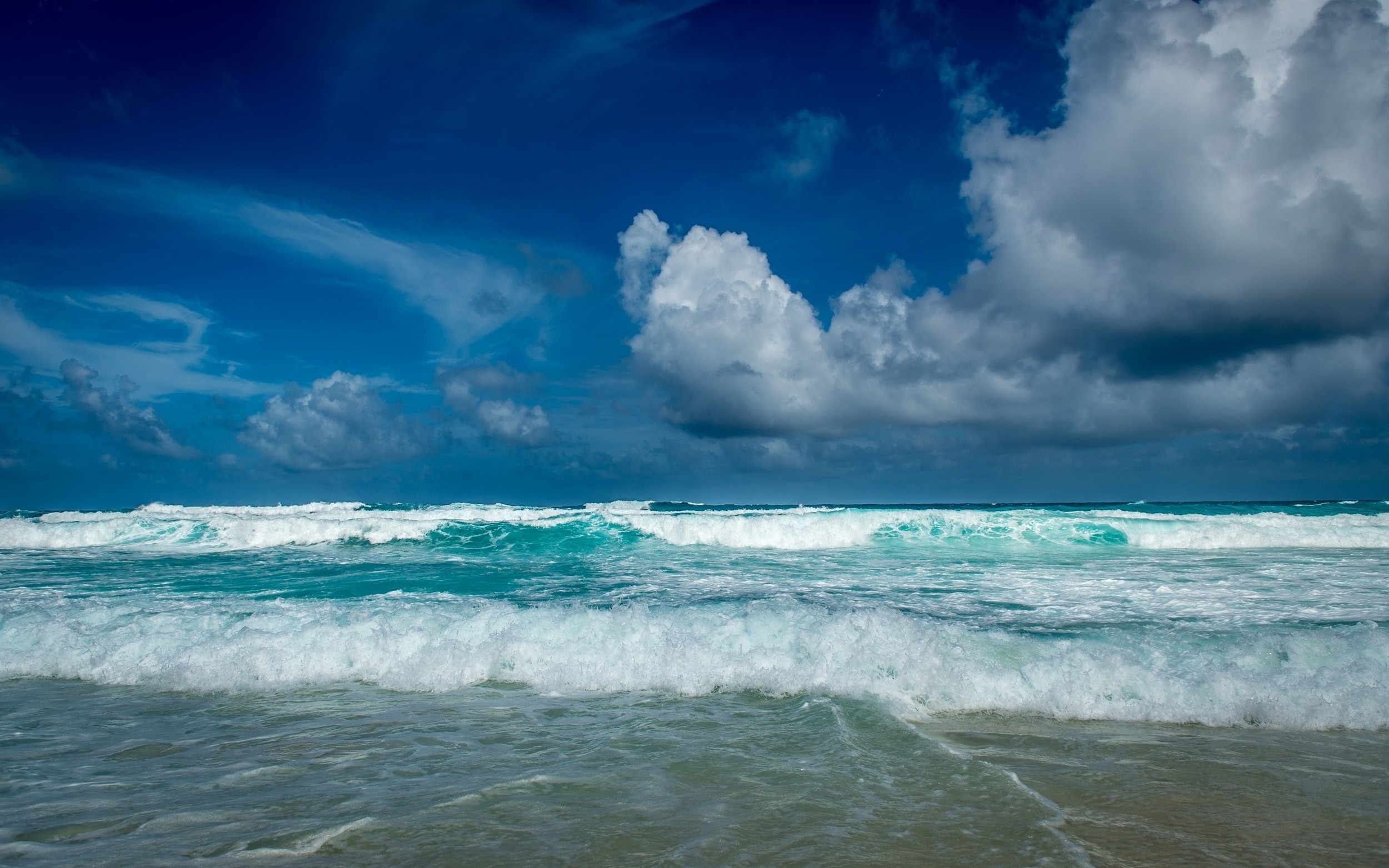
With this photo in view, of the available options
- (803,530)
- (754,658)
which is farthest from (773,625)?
(803,530)

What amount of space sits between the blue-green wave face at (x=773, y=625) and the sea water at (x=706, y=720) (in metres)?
0.05

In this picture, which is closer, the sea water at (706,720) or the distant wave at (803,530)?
the sea water at (706,720)

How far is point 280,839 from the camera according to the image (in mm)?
3871

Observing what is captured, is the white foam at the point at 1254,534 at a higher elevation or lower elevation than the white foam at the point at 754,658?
higher

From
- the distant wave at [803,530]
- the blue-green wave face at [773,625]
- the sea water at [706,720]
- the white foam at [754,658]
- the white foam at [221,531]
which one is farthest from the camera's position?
the white foam at [221,531]

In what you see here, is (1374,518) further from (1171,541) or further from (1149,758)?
(1149,758)

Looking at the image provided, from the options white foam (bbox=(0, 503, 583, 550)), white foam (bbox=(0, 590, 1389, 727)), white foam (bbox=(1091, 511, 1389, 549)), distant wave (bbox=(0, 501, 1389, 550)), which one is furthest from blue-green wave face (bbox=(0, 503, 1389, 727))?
white foam (bbox=(0, 503, 583, 550))

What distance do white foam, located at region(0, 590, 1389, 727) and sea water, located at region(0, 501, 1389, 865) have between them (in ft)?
0.12

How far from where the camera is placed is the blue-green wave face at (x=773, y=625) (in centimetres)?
664

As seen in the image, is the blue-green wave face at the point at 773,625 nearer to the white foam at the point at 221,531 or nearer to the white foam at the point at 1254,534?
the white foam at the point at 1254,534

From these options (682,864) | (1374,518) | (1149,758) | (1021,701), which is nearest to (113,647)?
(682,864)

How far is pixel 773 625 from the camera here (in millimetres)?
8500

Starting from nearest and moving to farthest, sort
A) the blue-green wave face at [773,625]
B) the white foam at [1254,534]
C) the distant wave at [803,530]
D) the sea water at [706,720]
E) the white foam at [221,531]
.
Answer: the sea water at [706,720] < the blue-green wave face at [773,625] < the white foam at [1254,534] < the distant wave at [803,530] < the white foam at [221,531]

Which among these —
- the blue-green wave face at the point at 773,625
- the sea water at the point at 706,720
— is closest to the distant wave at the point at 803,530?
the blue-green wave face at the point at 773,625
